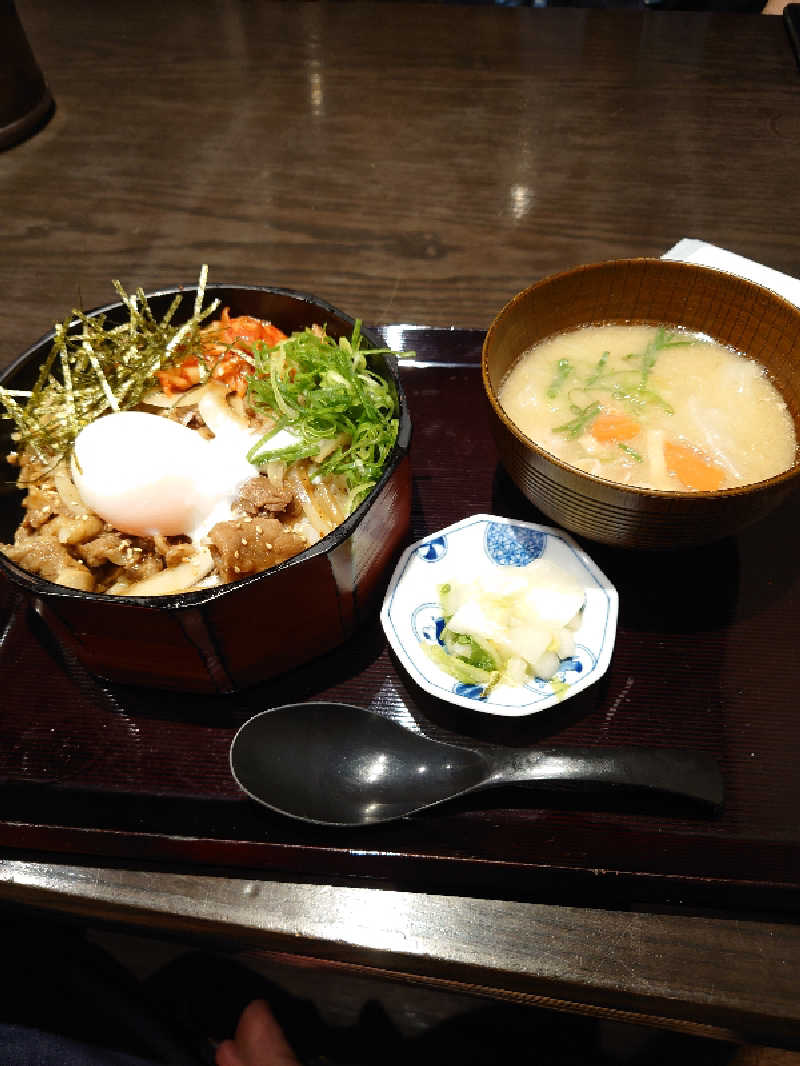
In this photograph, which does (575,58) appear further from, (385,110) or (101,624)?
(101,624)

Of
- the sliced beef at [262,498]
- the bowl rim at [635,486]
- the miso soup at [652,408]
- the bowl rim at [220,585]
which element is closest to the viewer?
the bowl rim at [220,585]

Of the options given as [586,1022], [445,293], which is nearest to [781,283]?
[445,293]

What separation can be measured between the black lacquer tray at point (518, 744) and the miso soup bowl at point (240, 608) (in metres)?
0.08

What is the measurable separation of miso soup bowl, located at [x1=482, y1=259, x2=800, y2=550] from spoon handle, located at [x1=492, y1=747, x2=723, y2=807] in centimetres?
39

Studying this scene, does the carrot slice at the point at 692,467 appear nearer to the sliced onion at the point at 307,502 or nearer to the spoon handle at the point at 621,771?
the spoon handle at the point at 621,771

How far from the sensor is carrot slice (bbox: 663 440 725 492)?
142 cm

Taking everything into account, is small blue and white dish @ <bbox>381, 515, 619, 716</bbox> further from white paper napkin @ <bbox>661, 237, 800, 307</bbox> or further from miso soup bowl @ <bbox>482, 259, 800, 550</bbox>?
white paper napkin @ <bbox>661, 237, 800, 307</bbox>

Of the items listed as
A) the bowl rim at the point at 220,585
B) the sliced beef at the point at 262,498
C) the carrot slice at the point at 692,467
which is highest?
the bowl rim at the point at 220,585

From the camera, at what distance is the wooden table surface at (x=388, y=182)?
1130 millimetres

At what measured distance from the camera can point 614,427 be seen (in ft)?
4.96

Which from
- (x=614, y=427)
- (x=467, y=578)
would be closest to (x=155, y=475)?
(x=467, y=578)

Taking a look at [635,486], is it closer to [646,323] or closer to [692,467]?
[692,467]

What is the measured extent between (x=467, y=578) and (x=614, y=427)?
44cm

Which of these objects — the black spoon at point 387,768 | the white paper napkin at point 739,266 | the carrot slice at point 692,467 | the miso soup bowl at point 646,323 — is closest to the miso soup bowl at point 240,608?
the black spoon at point 387,768
